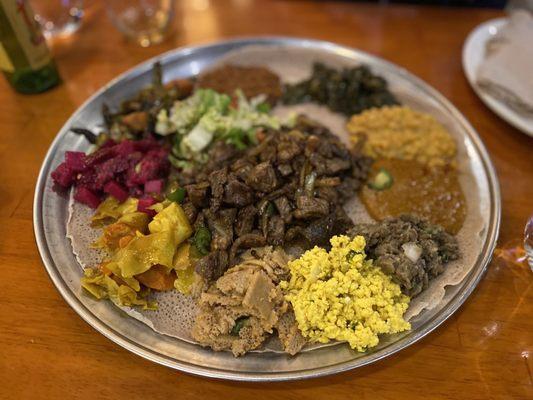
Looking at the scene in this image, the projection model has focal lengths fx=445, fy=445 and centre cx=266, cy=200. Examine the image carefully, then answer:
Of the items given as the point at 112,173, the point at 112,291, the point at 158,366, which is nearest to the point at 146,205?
the point at 112,173

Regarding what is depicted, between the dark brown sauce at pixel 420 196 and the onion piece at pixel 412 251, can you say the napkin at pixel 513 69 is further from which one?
the onion piece at pixel 412 251

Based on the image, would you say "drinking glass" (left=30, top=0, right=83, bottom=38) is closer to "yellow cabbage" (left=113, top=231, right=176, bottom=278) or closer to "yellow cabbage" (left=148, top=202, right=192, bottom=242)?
"yellow cabbage" (left=148, top=202, right=192, bottom=242)

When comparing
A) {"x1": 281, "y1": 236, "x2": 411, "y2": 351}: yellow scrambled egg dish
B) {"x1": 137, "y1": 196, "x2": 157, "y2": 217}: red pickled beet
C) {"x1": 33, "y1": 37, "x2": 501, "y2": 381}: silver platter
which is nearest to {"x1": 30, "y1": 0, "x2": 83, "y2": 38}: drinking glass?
{"x1": 33, "y1": 37, "x2": 501, "y2": 381}: silver platter

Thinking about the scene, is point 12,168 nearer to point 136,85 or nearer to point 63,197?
point 63,197

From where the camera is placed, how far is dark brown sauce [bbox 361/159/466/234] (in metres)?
2.29

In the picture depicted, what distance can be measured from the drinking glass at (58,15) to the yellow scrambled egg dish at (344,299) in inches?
109

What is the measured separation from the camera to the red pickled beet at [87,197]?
2.24 m

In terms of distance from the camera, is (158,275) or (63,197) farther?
(63,197)

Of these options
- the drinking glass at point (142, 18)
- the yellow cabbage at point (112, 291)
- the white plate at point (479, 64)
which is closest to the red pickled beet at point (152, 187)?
the yellow cabbage at point (112, 291)

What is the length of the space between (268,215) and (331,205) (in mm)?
316

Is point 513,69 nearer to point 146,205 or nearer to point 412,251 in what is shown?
point 412,251

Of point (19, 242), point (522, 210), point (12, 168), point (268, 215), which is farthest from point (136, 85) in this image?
point (522, 210)

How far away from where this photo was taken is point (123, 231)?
2.01m

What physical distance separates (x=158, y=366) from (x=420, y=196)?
154 cm
